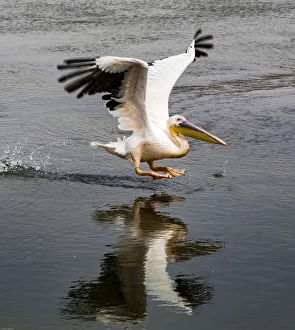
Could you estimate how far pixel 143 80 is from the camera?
7.42 meters

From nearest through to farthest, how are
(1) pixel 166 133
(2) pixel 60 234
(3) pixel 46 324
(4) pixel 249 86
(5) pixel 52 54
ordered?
(3) pixel 46 324
(2) pixel 60 234
(1) pixel 166 133
(4) pixel 249 86
(5) pixel 52 54

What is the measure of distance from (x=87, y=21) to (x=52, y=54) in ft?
7.90

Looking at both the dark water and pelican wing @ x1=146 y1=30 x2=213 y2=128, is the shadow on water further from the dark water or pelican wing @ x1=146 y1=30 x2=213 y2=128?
pelican wing @ x1=146 y1=30 x2=213 y2=128

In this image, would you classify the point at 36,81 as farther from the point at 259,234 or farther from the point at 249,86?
the point at 259,234

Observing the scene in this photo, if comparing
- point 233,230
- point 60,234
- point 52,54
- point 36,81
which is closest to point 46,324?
point 60,234

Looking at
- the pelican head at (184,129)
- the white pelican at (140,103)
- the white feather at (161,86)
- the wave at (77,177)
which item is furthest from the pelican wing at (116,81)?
the wave at (77,177)

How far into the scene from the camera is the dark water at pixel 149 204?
5.21 m

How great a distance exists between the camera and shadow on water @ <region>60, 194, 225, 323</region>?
5.15 meters

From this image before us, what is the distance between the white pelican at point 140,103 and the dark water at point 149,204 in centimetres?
28

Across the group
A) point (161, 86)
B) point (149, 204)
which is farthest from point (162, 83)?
point (149, 204)

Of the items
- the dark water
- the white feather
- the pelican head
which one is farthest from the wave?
the white feather

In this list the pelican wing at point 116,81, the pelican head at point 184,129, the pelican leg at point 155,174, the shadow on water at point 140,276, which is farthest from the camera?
the pelican head at point 184,129

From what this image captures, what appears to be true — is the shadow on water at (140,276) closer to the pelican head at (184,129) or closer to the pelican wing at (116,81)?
the pelican wing at (116,81)

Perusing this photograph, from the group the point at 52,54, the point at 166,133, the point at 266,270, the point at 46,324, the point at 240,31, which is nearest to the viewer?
the point at 46,324
